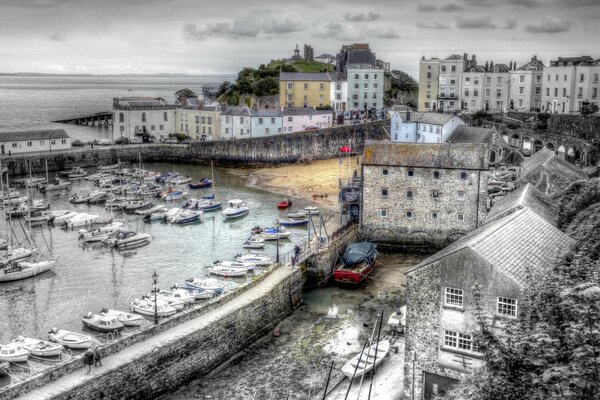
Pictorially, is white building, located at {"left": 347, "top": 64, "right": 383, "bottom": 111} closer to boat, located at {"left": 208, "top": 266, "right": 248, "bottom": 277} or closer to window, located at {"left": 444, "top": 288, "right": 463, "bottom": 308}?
boat, located at {"left": 208, "top": 266, "right": 248, "bottom": 277}

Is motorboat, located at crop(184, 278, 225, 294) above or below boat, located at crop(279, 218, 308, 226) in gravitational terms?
below

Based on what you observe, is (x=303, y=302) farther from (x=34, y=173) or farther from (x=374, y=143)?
(x=34, y=173)

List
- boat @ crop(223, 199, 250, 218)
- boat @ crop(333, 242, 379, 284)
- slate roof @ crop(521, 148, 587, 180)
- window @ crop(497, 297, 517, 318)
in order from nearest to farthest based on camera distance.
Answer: window @ crop(497, 297, 517, 318) < boat @ crop(333, 242, 379, 284) < slate roof @ crop(521, 148, 587, 180) < boat @ crop(223, 199, 250, 218)

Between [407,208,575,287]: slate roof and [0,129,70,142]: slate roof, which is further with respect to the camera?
[0,129,70,142]: slate roof

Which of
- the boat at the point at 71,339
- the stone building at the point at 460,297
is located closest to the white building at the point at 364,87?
the boat at the point at 71,339

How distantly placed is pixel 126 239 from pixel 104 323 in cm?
1471

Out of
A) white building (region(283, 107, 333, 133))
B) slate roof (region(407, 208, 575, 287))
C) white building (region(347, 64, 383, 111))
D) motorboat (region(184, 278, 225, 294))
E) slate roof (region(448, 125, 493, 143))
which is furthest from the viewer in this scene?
white building (region(347, 64, 383, 111))

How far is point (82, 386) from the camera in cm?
1939

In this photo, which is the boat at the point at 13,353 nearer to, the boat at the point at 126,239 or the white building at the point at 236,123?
the boat at the point at 126,239

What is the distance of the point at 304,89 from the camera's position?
3605 inches

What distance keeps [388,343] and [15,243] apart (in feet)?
91.8

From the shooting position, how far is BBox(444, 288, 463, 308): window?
61.5 ft

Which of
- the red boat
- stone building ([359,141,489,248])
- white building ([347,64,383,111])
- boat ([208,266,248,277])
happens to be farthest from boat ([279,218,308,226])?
white building ([347,64,383,111])

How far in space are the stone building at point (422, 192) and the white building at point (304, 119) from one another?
138ft
